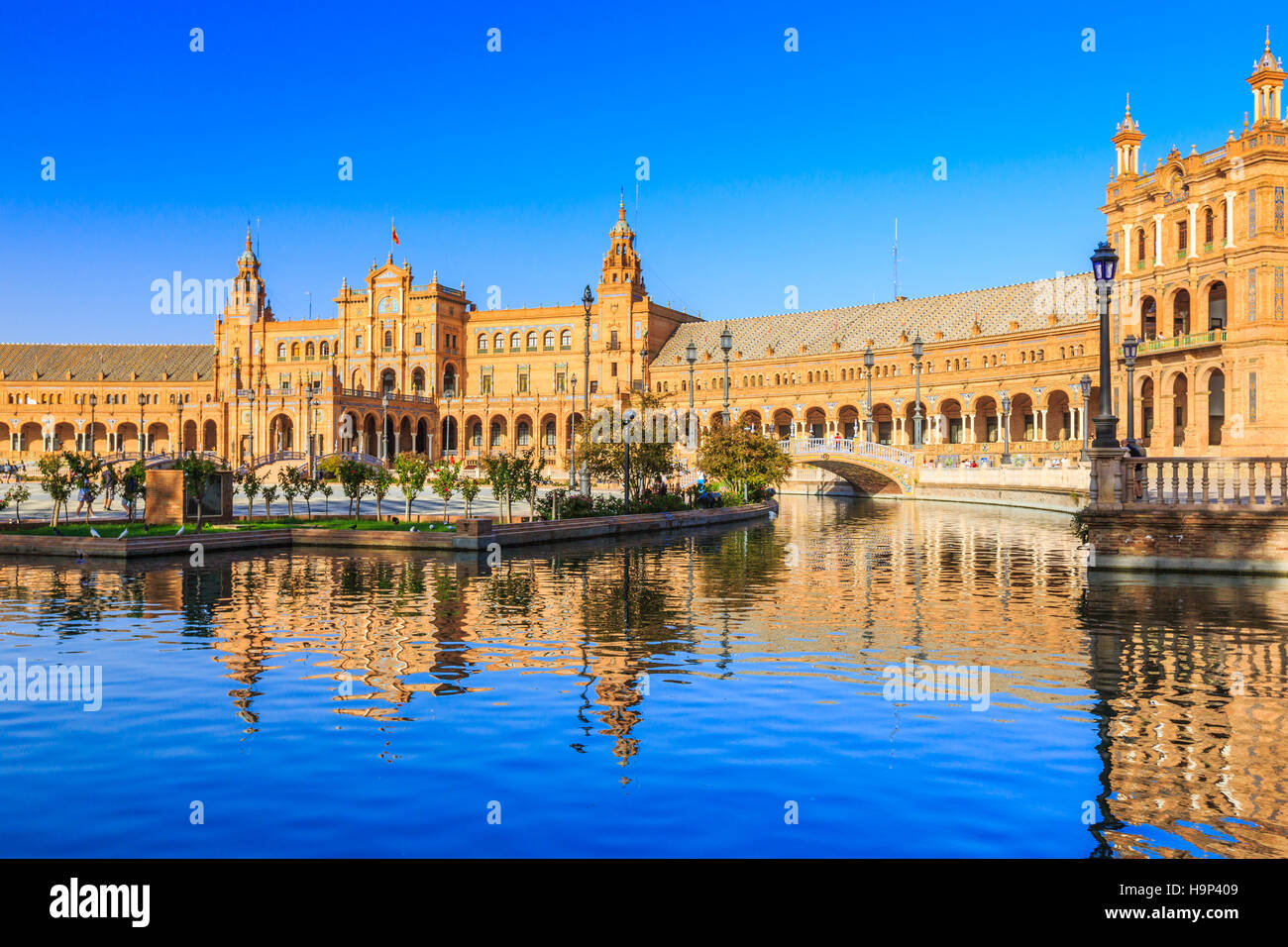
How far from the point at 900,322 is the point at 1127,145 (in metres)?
30.3

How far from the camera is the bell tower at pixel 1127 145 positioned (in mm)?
65125

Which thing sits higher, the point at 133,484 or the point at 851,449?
the point at 851,449

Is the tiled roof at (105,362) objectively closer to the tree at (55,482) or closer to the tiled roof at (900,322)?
the tiled roof at (900,322)

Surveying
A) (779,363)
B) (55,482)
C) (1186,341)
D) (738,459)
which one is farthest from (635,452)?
(779,363)

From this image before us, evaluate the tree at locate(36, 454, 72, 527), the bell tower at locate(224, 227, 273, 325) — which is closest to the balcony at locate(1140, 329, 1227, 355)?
the tree at locate(36, 454, 72, 527)

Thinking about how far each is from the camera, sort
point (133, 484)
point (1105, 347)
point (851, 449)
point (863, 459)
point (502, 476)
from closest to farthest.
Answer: point (1105, 347) → point (133, 484) → point (502, 476) → point (863, 459) → point (851, 449)

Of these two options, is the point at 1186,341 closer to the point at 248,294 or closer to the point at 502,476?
the point at 502,476

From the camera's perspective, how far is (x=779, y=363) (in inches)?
3816

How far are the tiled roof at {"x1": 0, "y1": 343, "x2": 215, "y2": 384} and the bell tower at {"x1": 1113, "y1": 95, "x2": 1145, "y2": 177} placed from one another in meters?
92.1

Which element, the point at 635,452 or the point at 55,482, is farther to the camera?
the point at 635,452

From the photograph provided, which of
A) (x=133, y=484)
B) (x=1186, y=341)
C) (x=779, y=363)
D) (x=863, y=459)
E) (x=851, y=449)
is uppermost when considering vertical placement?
(x=779, y=363)

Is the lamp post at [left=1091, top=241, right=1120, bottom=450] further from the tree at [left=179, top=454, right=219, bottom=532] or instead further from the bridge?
the bridge

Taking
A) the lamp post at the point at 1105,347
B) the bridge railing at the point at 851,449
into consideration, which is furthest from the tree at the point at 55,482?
the bridge railing at the point at 851,449

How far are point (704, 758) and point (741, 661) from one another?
3.86 meters
